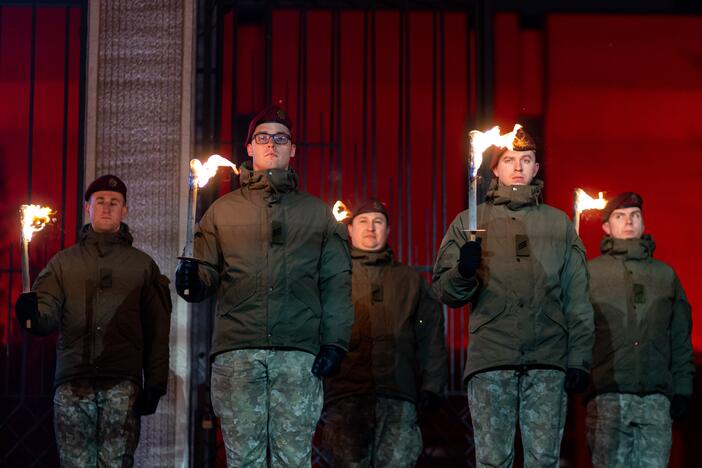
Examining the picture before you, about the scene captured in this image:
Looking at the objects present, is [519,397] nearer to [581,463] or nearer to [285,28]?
[581,463]

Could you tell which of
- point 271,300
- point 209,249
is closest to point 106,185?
point 209,249

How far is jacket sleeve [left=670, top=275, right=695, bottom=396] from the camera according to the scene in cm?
595

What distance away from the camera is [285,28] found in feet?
23.3

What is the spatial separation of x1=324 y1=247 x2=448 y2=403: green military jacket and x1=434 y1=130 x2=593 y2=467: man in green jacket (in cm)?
123

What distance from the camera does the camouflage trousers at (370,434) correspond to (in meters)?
5.59

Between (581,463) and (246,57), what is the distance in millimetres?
3704

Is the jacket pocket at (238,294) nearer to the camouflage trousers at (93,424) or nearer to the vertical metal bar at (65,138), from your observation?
the camouflage trousers at (93,424)

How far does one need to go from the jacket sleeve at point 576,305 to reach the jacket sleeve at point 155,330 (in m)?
2.05

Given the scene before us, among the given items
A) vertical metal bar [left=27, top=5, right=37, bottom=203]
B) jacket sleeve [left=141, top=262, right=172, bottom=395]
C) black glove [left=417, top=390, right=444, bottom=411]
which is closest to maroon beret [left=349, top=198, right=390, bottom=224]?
black glove [left=417, top=390, right=444, bottom=411]

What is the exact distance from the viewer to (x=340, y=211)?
20.6 ft

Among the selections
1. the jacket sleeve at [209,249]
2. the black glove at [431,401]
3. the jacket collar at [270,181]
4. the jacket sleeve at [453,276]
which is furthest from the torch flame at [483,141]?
the black glove at [431,401]

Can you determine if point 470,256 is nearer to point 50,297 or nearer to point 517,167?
point 517,167

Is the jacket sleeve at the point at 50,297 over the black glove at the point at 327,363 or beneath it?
over

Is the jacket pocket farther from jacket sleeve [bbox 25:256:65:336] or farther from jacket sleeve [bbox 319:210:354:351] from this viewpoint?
jacket sleeve [bbox 25:256:65:336]
